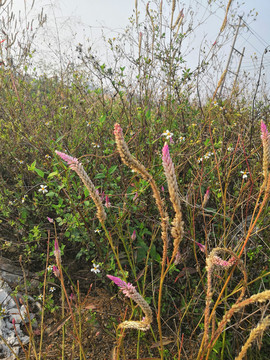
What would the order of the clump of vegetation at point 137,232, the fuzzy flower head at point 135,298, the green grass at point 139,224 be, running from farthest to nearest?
the green grass at point 139,224 → the clump of vegetation at point 137,232 → the fuzzy flower head at point 135,298

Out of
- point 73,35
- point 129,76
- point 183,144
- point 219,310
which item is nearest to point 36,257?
point 219,310

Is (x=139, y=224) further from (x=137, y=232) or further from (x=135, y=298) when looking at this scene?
(x=135, y=298)

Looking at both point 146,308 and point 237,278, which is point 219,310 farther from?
point 146,308

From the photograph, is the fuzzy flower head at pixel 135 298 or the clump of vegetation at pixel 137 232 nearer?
the fuzzy flower head at pixel 135 298

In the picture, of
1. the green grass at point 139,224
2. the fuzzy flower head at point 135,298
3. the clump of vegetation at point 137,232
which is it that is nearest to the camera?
the fuzzy flower head at point 135,298

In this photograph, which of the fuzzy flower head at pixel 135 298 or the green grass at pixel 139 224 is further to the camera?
the green grass at pixel 139 224

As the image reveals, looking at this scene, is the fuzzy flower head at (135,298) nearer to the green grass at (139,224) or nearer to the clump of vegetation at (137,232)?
the clump of vegetation at (137,232)

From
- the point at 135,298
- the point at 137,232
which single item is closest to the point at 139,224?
the point at 137,232

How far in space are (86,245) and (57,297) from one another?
41 centimetres

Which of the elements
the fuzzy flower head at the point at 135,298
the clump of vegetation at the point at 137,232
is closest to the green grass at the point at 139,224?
the clump of vegetation at the point at 137,232

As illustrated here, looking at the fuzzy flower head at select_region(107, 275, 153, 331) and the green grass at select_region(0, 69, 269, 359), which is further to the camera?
the green grass at select_region(0, 69, 269, 359)

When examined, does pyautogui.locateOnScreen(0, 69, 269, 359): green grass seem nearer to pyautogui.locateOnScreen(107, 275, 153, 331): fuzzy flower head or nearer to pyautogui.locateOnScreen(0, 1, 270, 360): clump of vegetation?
pyautogui.locateOnScreen(0, 1, 270, 360): clump of vegetation

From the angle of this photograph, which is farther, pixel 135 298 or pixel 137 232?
pixel 137 232

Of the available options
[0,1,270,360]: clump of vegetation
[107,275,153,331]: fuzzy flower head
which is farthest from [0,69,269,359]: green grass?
[107,275,153,331]: fuzzy flower head
